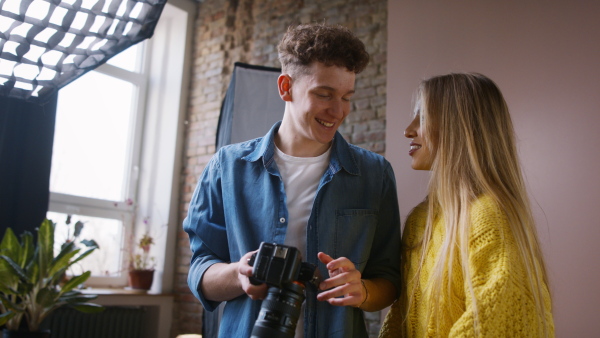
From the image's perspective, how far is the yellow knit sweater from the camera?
1049 millimetres

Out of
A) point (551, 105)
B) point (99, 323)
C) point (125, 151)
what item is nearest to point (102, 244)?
point (99, 323)

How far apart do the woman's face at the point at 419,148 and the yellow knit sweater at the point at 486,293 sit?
224 millimetres

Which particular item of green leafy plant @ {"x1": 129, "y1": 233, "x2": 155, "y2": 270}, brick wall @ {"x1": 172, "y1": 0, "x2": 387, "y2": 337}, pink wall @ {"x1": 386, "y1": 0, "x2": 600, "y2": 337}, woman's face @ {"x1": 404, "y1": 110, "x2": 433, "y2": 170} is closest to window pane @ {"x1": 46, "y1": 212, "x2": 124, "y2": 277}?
green leafy plant @ {"x1": 129, "y1": 233, "x2": 155, "y2": 270}

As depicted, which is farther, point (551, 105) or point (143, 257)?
point (143, 257)

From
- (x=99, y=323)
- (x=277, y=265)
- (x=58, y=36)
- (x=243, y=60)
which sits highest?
(x=243, y=60)

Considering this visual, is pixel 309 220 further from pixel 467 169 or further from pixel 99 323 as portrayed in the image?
pixel 99 323

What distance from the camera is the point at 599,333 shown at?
246 centimetres

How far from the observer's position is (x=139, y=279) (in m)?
4.61

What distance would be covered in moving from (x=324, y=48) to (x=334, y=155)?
28 centimetres

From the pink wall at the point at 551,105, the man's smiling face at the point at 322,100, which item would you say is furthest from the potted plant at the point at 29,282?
the man's smiling face at the point at 322,100

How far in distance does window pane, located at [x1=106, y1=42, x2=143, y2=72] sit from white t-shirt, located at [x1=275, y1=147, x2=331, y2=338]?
4.11m

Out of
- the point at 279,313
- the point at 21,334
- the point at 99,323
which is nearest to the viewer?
the point at 279,313

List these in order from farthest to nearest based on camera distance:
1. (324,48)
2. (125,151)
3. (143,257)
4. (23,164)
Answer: (125,151) → (143,257) → (23,164) → (324,48)

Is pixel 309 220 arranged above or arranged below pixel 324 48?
below
